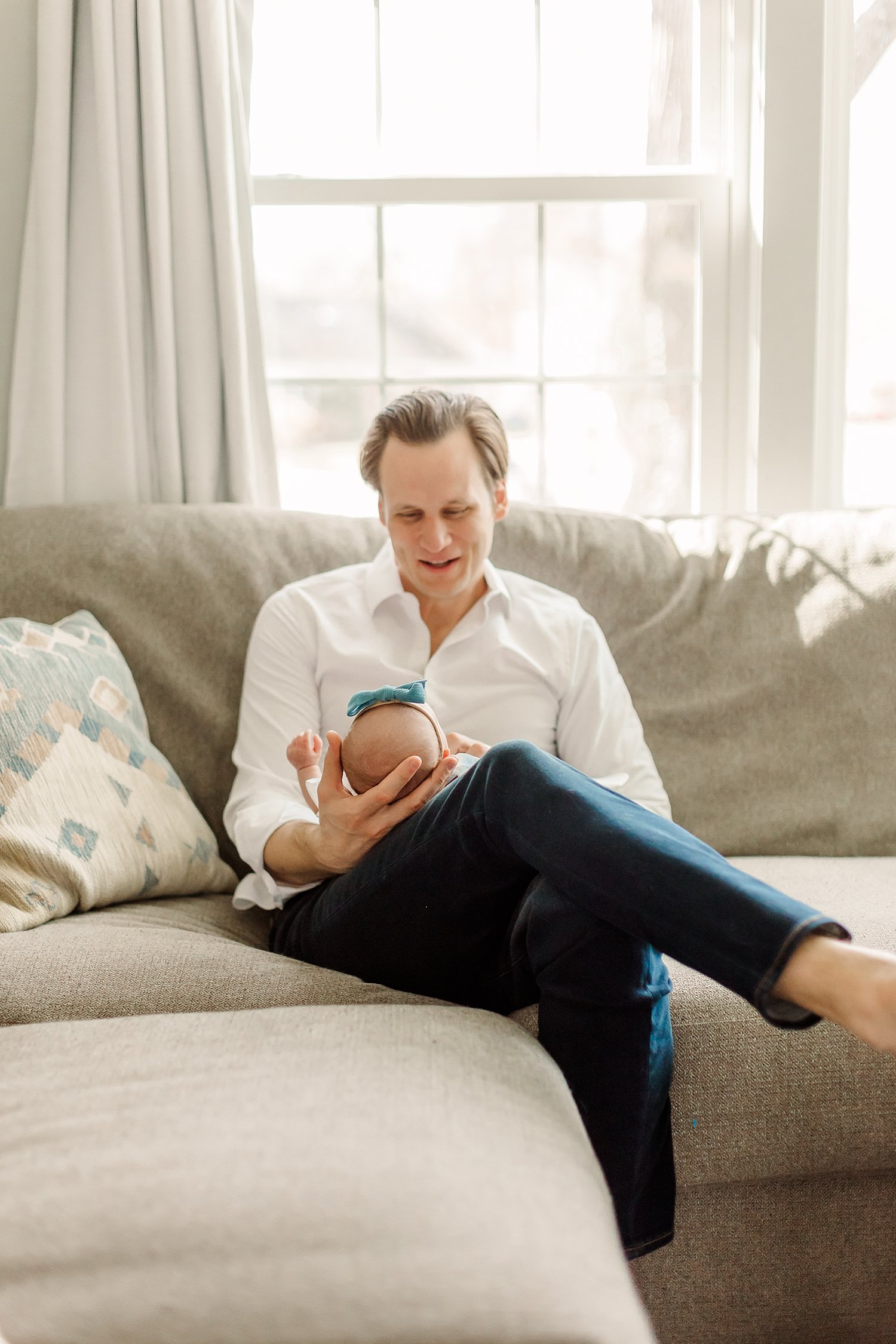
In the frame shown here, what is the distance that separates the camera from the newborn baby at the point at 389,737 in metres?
1.26

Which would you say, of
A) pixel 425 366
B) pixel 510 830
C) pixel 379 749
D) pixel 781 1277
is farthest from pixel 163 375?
pixel 781 1277

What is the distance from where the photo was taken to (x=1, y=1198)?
833 millimetres

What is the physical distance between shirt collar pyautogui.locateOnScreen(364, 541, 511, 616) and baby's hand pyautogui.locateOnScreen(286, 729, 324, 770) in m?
0.40

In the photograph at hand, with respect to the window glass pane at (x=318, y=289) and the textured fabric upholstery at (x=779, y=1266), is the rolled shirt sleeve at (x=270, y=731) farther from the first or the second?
the window glass pane at (x=318, y=289)

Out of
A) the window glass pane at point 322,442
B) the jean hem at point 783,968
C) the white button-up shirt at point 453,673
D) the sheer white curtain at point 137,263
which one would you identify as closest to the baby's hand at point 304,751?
the white button-up shirt at point 453,673

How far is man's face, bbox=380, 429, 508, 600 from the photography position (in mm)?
1597

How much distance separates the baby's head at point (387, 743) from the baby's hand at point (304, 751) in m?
0.09

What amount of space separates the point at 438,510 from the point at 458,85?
1245 millimetres

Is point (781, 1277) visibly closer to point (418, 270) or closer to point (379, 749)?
point (379, 749)

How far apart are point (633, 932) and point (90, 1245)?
0.54 metres

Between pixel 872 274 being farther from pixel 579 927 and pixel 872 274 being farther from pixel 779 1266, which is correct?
pixel 779 1266

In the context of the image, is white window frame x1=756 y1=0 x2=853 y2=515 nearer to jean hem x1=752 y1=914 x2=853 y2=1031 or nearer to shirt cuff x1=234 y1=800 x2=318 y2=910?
shirt cuff x1=234 y1=800 x2=318 y2=910

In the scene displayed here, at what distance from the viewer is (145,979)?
1.21m

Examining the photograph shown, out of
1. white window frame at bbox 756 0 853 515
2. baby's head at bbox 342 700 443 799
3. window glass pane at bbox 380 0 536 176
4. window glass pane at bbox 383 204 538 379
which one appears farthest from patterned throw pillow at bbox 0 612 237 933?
white window frame at bbox 756 0 853 515
